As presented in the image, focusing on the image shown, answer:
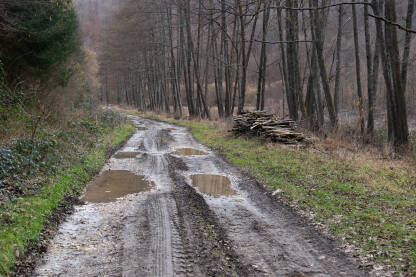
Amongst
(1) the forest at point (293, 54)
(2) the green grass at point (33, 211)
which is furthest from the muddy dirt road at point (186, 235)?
(1) the forest at point (293, 54)

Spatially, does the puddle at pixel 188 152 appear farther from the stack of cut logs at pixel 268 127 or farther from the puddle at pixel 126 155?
the stack of cut logs at pixel 268 127

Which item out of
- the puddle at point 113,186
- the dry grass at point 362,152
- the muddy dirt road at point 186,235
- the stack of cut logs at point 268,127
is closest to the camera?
the muddy dirt road at point 186,235

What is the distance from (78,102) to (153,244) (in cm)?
1961

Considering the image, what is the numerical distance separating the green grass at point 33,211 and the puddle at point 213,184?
113 inches

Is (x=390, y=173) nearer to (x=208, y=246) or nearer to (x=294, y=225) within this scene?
(x=294, y=225)

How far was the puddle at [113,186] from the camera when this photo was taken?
299 inches

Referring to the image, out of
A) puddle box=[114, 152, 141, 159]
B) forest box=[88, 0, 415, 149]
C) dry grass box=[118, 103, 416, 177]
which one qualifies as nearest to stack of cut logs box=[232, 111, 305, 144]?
dry grass box=[118, 103, 416, 177]

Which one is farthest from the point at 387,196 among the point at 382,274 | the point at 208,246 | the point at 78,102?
the point at 78,102

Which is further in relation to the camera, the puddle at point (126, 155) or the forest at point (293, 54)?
the puddle at point (126, 155)

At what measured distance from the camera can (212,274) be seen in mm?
4176

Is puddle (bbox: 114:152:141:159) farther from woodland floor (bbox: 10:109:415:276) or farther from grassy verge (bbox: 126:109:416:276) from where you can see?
grassy verge (bbox: 126:109:416:276)

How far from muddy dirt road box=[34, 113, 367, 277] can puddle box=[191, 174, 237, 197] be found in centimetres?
2

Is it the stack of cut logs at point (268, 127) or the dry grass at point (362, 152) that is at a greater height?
the stack of cut logs at point (268, 127)

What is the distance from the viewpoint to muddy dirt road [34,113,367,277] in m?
4.38
